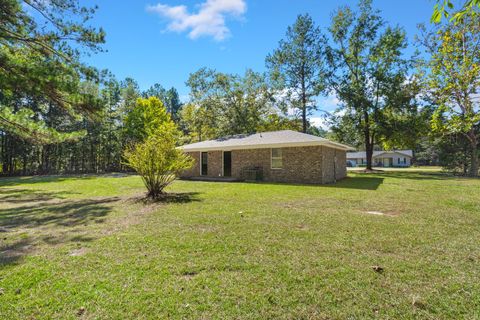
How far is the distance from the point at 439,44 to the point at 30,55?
25.3 m

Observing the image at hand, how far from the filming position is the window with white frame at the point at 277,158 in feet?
46.5

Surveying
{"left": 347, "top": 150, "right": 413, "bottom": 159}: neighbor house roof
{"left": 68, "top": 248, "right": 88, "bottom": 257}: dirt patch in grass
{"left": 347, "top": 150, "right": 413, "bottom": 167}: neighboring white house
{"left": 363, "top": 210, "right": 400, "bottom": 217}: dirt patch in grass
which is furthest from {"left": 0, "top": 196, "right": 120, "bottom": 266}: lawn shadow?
{"left": 347, "top": 150, "right": 413, "bottom": 159}: neighbor house roof

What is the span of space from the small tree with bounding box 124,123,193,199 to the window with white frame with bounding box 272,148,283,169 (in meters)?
6.70

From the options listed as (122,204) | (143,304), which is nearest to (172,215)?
(122,204)

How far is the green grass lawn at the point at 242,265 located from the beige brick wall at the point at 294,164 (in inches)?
271

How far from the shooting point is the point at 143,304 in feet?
8.11

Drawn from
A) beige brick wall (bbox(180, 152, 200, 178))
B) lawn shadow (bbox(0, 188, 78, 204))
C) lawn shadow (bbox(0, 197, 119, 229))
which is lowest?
lawn shadow (bbox(0, 197, 119, 229))

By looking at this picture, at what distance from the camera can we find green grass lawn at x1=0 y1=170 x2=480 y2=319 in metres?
2.42

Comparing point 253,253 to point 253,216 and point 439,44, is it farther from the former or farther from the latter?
point 439,44

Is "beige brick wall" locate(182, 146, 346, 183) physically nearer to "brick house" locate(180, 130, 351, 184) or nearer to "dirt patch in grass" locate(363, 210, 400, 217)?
"brick house" locate(180, 130, 351, 184)

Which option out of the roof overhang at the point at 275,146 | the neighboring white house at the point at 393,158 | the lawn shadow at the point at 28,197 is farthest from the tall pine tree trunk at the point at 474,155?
the neighboring white house at the point at 393,158

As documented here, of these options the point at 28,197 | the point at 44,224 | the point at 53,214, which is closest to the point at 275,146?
the point at 53,214

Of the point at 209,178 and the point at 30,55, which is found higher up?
the point at 30,55

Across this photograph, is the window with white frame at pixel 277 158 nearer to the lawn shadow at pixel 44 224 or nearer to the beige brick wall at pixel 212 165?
the beige brick wall at pixel 212 165
